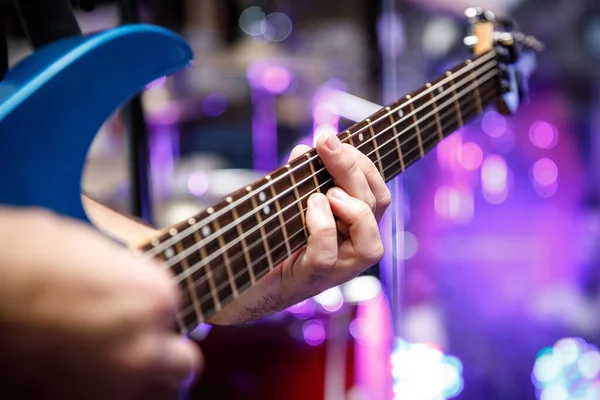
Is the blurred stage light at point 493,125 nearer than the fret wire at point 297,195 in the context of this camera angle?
No

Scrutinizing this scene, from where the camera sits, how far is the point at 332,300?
1.73 meters

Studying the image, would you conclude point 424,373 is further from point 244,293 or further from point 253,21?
point 253,21

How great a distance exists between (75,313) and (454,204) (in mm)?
2472

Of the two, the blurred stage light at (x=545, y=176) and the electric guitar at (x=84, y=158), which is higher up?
the electric guitar at (x=84, y=158)

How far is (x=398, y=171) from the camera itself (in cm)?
82

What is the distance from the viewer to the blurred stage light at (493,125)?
2678 mm

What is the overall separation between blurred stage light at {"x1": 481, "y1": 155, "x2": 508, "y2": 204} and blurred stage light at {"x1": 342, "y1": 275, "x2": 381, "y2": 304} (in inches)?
42.5

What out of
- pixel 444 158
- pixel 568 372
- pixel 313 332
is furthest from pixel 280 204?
pixel 444 158

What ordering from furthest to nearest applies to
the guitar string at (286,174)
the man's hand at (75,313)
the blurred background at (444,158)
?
the blurred background at (444,158)
the guitar string at (286,174)
the man's hand at (75,313)

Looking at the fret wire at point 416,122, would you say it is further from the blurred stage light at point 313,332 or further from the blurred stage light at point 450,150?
the blurred stage light at point 450,150

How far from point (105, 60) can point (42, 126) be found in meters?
0.10

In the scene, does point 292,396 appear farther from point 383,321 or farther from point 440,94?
point 440,94

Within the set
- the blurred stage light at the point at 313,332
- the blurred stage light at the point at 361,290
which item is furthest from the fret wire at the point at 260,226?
the blurred stage light at the point at 361,290

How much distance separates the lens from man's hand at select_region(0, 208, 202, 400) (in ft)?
1.25
